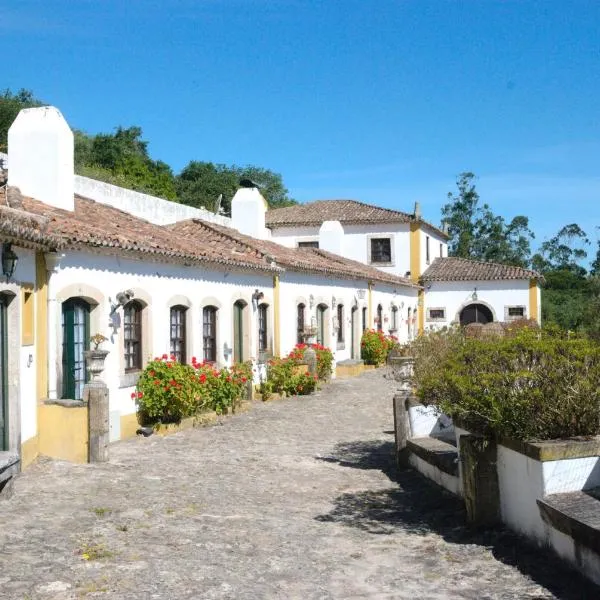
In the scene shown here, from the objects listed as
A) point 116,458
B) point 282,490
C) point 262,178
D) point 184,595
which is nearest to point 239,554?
point 184,595

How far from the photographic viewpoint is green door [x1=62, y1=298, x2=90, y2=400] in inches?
447

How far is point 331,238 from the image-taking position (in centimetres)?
3306

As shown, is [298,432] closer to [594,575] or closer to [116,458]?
[116,458]

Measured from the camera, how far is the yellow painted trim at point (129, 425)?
12281 mm

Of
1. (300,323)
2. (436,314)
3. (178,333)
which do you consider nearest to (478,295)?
(436,314)

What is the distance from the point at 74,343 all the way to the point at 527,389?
290 inches

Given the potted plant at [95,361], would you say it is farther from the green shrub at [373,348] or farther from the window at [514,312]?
the window at [514,312]

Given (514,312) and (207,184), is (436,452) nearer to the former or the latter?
(514,312)

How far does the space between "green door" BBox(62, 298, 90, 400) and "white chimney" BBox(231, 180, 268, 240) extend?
14.5 m

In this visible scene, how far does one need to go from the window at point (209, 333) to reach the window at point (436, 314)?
888 inches

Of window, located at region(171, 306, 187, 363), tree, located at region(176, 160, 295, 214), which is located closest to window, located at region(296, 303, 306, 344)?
window, located at region(171, 306, 187, 363)

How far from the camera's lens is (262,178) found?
6506cm

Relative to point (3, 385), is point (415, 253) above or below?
above

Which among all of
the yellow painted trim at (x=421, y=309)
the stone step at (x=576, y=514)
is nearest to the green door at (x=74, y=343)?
the stone step at (x=576, y=514)
